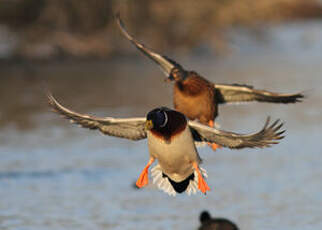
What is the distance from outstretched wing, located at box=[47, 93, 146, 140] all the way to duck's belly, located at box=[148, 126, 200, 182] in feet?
1.70

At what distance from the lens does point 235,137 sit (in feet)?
21.8

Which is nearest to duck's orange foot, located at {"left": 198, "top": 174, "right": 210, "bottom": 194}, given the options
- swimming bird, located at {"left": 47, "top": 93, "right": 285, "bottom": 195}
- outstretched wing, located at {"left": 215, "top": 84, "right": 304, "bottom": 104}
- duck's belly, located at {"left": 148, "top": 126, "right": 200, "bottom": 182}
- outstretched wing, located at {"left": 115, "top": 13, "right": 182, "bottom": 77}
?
swimming bird, located at {"left": 47, "top": 93, "right": 285, "bottom": 195}

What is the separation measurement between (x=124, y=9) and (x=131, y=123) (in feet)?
43.5

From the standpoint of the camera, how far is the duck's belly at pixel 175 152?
662cm

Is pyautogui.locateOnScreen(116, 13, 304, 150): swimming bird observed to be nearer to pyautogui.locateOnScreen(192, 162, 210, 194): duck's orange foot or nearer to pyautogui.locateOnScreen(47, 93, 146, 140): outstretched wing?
pyautogui.locateOnScreen(47, 93, 146, 140): outstretched wing

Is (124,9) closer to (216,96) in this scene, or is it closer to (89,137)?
(89,137)

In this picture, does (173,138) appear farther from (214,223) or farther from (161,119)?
(214,223)

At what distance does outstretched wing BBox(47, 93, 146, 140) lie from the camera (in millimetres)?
7066

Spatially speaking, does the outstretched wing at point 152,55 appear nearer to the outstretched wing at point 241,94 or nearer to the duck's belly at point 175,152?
the outstretched wing at point 241,94

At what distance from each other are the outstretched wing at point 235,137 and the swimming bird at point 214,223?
1.04 meters

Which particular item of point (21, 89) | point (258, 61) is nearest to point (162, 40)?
point (258, 61)

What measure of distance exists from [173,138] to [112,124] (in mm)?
930

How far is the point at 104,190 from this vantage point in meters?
9.23

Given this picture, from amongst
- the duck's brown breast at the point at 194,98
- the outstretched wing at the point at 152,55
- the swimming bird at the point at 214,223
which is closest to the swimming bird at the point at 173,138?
the swimming bird at the point at 214,223
